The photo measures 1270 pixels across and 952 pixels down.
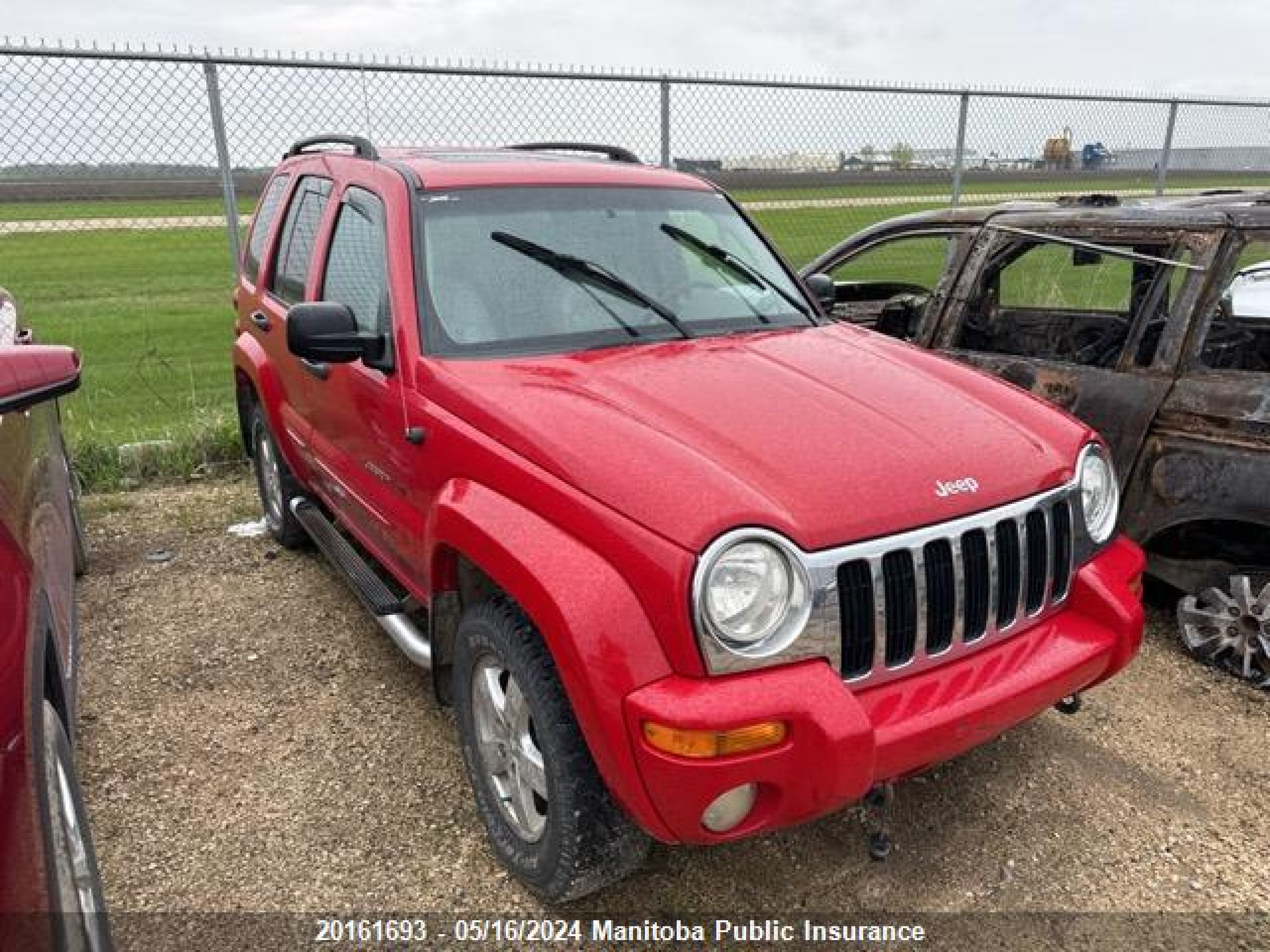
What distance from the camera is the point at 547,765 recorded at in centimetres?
234

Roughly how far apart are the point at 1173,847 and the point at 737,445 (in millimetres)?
1841

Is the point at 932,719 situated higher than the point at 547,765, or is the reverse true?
the point at 932,719

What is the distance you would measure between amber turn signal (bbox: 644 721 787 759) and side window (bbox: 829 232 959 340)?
10.7ft

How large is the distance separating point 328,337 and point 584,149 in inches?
78.4

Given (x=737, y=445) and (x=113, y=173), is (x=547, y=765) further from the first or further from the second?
(x=113, y=173)

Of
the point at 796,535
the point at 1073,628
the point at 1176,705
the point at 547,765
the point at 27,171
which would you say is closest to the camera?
the point at 796,535

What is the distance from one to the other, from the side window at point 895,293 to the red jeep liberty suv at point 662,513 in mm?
1520

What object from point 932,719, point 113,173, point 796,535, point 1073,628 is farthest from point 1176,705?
point 113,173

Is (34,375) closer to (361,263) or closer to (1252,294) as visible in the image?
(361,263)

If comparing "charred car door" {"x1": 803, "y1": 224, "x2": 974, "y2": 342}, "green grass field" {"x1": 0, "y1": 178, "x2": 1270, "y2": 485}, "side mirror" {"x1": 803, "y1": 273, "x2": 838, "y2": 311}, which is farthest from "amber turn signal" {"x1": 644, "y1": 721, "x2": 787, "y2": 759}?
"green grass field" {"x1": 0, "y1": 178, "x2": 1270, "y2": 485}

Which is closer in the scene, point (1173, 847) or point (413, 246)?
point (1173, 847)

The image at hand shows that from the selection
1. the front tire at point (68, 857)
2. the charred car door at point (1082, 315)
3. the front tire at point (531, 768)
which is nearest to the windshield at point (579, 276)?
the front tire at point (531, 768)

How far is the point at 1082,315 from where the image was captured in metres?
4.92

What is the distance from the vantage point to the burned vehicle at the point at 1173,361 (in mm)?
3613
